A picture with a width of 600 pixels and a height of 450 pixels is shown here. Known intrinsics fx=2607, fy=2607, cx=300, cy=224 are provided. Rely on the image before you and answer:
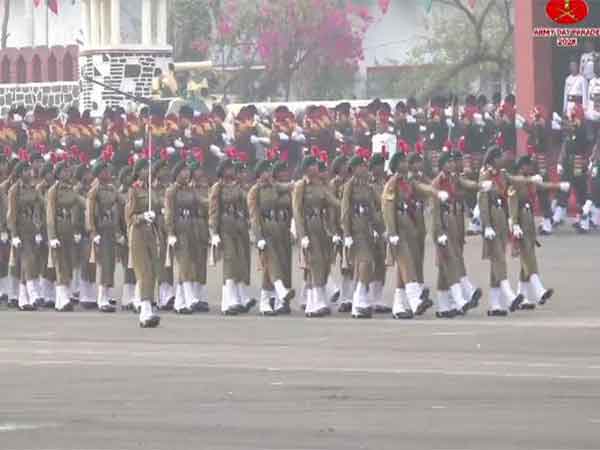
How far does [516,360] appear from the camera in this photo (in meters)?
21.0

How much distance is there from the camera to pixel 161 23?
60656mm

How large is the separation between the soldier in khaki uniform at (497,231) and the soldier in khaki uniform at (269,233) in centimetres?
228

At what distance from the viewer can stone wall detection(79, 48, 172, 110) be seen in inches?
2309

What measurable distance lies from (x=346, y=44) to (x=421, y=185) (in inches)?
1353

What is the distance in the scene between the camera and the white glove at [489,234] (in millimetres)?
26438

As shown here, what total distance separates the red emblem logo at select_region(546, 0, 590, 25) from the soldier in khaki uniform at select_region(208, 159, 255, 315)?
11314 millimetres

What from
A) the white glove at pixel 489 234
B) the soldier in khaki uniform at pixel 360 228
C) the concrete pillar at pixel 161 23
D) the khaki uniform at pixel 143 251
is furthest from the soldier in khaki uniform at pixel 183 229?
Result: the concrete pillar at pixel 161 23

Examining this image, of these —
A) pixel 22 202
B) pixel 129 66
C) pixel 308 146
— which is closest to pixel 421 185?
pixel 22 202

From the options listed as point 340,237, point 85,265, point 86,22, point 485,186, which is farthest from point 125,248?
point 86,22

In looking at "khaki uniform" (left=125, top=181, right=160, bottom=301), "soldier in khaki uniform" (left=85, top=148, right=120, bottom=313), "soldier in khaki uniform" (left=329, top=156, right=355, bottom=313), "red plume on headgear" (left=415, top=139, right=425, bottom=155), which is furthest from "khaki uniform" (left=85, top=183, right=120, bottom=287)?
"red plume on headgear" (left=415, top=139, right=425, bottom=155)

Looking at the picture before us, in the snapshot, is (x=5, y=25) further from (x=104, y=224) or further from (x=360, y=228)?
(x=360, y=228)

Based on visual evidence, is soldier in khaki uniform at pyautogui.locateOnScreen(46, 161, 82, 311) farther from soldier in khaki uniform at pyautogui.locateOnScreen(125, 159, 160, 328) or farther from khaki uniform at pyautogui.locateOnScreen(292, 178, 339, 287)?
khaki uniform at pyautogui.locateOnScreen(292, 178, 339, 287)

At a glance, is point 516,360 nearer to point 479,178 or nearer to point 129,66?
point 479,178

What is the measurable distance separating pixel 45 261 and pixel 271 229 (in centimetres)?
351
